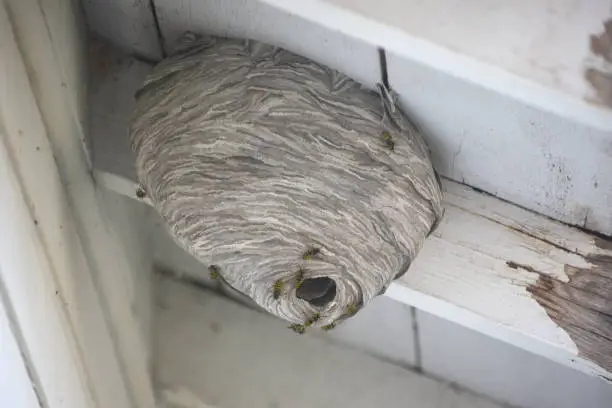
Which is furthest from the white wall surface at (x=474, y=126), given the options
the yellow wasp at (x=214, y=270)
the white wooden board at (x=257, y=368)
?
the white wooden board at (x=257, y=368)

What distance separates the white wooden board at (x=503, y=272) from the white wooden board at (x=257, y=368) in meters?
0.51

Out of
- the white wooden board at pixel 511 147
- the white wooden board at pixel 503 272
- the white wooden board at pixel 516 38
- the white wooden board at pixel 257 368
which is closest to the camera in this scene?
the white wooden board at pixel 516 38

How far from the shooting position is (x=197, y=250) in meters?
1.35

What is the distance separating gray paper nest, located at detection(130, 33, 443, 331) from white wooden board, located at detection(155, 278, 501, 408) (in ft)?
1.83

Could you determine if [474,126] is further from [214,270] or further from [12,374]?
[12,374]

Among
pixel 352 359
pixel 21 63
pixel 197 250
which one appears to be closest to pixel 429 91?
pixel 197 250

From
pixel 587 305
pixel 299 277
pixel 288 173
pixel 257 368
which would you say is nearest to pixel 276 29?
pixel 288 173

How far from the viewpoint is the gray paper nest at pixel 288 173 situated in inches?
50.0

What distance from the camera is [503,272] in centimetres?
133

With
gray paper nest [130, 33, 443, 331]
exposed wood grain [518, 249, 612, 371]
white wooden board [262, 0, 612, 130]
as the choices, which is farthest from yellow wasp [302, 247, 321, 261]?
white wooden board [262, 0, 612, 130]

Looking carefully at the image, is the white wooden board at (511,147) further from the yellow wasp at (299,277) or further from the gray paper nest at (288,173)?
the yellow wasp at (299,277)

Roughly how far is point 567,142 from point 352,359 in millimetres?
786

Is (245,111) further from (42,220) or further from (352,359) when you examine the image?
(352,359)

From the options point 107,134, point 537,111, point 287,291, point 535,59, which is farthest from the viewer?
point 107,134
